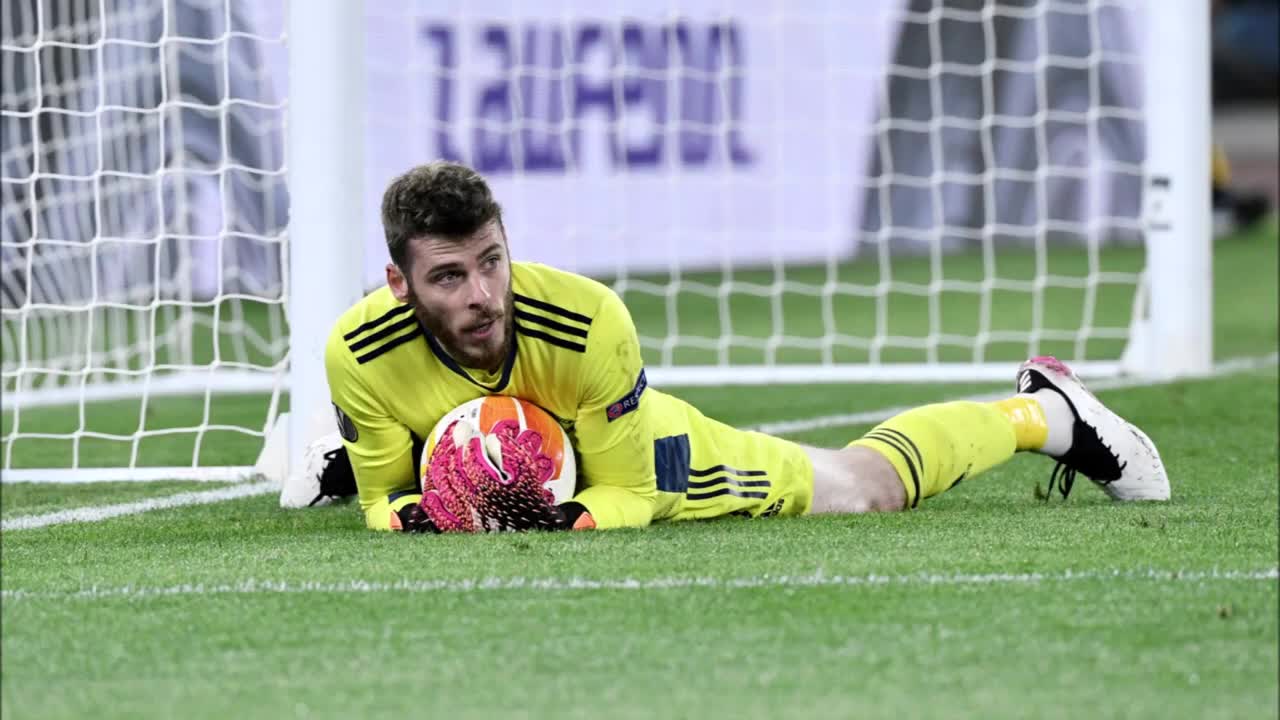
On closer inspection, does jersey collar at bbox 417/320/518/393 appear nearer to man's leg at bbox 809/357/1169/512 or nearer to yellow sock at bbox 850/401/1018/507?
man's leg at bbox 809/357/1169/512

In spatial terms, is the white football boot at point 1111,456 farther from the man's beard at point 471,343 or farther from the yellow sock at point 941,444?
the man's beard at point 471,343

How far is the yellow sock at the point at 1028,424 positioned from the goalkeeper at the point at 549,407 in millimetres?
55

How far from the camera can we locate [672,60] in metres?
9.34

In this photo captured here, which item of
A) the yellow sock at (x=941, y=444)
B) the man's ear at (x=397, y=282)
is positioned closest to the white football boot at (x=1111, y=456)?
the yellow sock at (x=941, y=444)

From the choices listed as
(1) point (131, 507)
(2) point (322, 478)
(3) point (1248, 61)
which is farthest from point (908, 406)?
(3) point (1248, 61)

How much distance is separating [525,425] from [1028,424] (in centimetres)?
120

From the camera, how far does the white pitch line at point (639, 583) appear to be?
115 inches

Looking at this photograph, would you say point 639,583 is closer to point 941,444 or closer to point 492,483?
point 492,483

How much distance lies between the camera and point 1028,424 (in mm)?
4066

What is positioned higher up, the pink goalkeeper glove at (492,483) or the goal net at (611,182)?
the goal net at (611,182)

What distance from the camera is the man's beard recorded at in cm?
338

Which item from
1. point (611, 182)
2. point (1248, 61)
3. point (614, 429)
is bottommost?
point (614, 429)

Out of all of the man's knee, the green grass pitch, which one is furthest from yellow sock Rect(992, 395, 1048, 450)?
the man's knee

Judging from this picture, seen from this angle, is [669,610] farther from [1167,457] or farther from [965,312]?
[965,312]
